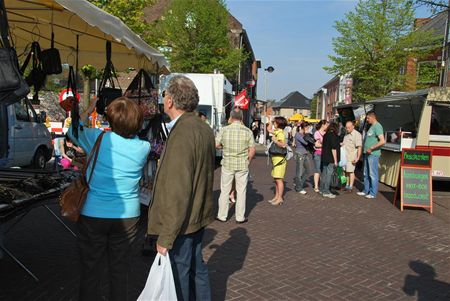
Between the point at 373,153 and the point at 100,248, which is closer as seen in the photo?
the point at 100,248

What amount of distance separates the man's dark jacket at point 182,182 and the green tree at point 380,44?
21.1 metres

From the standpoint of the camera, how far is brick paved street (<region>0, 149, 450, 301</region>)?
4207mm

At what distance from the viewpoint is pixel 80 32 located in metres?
5.57

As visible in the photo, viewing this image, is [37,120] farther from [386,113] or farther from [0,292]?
[386,113]

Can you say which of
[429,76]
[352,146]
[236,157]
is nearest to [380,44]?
[429,76]

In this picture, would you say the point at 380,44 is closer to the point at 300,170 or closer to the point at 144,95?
the point at 300,170

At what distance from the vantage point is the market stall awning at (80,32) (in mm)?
3879

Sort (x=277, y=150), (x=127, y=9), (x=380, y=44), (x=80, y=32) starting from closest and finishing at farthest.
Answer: (x=80, y=32), (x=277, y=150), (x=127, y=9), (x=380, y=44)

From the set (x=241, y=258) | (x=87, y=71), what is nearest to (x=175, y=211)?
(x=241, y=258)

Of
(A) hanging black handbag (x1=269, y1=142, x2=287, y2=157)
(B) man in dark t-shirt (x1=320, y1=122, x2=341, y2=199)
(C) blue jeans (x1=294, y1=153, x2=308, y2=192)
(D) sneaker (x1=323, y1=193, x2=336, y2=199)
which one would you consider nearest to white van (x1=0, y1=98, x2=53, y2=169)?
(A) hanging black handbag (x1=269, y1=142, x2=287, y2=157)

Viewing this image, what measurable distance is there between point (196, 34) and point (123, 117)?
22569 millimetres

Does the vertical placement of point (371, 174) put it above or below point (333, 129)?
below

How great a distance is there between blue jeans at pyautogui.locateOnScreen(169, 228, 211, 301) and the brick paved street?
96 cm

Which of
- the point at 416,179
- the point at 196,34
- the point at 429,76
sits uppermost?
the point at 196,34
